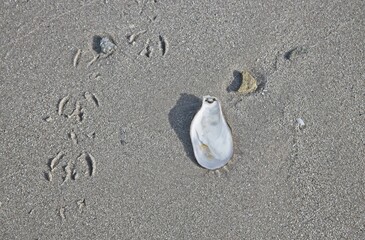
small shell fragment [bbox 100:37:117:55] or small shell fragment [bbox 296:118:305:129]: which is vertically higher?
small shell fragment [bbox 100:37:117:55]

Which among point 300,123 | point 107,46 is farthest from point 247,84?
point 107,46

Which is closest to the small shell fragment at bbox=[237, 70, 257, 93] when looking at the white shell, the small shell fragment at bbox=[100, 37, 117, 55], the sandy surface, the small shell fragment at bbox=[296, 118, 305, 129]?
the sandy surface

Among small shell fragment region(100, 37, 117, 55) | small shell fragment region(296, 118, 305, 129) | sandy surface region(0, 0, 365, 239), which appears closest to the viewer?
sandy surface region(0, 0, 365, 239)

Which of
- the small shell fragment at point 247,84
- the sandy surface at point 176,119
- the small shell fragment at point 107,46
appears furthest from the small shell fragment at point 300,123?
the small shell fragment at point 107,46

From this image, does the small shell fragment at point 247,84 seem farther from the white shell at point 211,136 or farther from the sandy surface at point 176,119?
the white shell at point 211,136

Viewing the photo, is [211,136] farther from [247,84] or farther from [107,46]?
[107,46]

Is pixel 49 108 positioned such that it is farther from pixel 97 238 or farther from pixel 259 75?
pixel 259 75

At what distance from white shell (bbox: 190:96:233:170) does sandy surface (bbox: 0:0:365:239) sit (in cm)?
6

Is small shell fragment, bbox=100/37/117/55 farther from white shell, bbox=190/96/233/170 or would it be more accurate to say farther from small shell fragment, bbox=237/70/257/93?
small shell fragment, bbox=237/70/257/93

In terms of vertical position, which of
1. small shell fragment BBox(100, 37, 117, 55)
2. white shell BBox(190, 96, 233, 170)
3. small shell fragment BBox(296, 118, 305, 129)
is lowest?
small shell fragment BBox(296, 118, 305, 129)

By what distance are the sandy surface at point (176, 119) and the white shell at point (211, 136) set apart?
0.06 m

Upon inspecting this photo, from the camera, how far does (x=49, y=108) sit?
309cm

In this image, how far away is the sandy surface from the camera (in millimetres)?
2910

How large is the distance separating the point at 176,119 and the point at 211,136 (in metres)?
0.24
